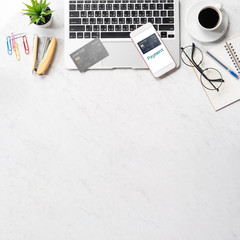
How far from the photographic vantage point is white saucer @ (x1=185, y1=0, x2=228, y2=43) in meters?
1.04

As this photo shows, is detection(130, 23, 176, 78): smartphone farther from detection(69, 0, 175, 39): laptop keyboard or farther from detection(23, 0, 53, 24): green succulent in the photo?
detection(23, 0, 53, 24): green succulent

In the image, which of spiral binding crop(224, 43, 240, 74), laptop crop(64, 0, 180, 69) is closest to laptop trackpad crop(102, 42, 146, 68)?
laptop crop(64, 0, 180, 69)

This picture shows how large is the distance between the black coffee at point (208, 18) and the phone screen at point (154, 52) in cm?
14

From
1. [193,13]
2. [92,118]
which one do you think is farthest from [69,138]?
[193,13]

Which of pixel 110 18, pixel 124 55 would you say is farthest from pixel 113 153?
pixel 110 18

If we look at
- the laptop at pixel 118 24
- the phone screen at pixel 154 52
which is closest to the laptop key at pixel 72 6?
the laptop at pixel 118 24

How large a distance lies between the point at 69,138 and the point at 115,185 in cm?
22

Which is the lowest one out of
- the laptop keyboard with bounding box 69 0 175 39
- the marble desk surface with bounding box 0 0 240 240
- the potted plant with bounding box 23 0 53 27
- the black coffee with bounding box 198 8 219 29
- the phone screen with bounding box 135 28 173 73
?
the marble desk surface with bounding box 0 0 240 240

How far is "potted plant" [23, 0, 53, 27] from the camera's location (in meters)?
1.02

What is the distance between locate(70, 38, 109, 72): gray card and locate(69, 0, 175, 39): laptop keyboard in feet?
0.10

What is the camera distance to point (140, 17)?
3.47 feet

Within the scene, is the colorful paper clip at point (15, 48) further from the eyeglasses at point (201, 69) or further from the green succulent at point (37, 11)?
the eyeglasses at point (201, 69)

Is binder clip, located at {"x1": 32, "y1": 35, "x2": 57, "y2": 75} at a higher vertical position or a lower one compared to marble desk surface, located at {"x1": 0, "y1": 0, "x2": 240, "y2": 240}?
higher

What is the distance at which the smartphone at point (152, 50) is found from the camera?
3.44 feet
